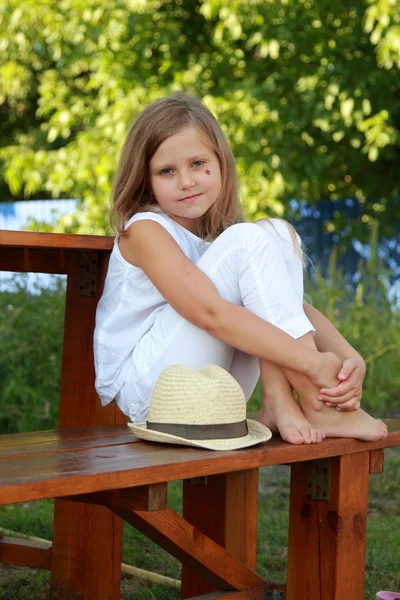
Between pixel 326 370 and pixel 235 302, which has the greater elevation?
pixel 235 302

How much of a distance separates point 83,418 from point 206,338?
516 millimetres

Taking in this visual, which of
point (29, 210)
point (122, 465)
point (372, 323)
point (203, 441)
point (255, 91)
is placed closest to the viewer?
point (122, 465)

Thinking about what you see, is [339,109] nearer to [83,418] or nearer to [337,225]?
[337,225]

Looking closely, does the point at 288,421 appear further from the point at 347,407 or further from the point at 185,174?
the point at 185,174

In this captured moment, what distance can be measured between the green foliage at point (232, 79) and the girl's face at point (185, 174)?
20.7 feet

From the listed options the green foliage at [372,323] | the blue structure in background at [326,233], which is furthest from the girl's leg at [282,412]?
the blue structure in background at [326,233]

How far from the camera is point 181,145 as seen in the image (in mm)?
2562

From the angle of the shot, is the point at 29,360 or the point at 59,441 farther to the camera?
the point at 29,360

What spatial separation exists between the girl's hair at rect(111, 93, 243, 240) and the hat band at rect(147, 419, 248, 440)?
0.68 metres

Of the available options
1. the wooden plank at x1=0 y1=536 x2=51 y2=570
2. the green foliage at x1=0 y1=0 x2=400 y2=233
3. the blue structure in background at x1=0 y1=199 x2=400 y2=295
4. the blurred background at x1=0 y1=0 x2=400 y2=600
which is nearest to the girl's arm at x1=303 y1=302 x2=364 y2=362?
the wooden plank at x1=0 y1=536 x2=51 y2=570

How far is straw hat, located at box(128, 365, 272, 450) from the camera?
1981 mm

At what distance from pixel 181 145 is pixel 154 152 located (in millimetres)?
75

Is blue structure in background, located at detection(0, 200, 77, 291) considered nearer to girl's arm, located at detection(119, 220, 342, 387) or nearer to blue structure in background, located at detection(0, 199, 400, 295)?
blue structure in background, located at detection(0, 199, 400, 295)

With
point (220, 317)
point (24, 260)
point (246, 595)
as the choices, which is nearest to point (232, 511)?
point (246, 595)
